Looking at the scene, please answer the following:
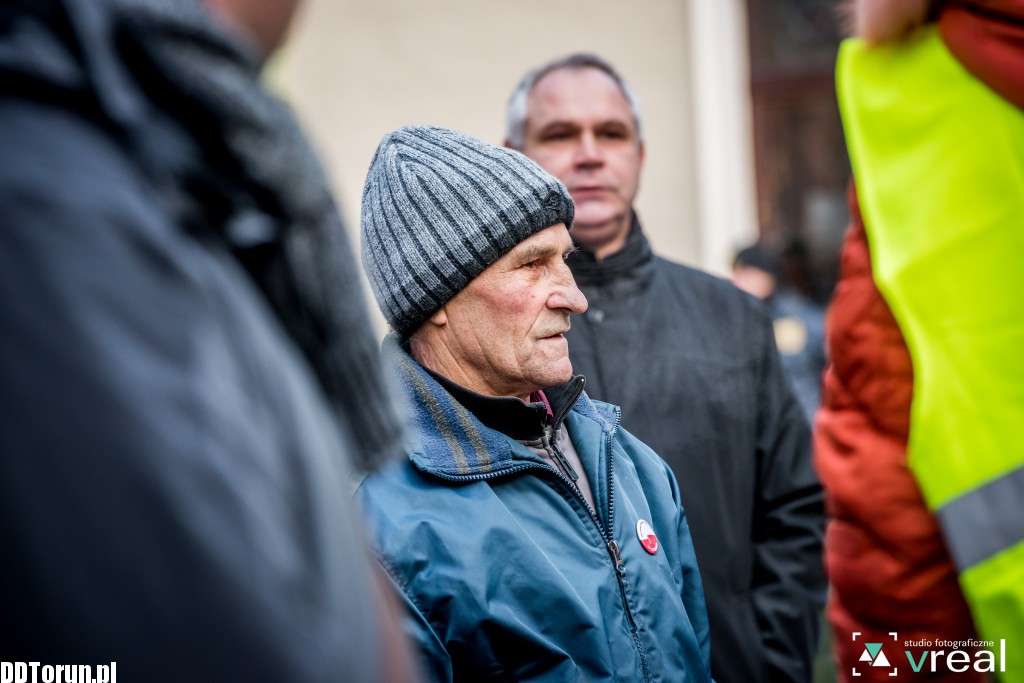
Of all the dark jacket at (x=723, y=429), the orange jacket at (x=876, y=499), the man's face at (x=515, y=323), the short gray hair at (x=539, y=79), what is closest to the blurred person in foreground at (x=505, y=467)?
the man's face at (x=515, y=323)

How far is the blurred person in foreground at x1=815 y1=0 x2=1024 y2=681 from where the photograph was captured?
48.4 inches

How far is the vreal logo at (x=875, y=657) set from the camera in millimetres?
1354

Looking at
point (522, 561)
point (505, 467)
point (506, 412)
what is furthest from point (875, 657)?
point (506, 412)

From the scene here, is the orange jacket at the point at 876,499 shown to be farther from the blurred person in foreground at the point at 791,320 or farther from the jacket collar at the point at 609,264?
the blurred person in foreground at the point at 791,320

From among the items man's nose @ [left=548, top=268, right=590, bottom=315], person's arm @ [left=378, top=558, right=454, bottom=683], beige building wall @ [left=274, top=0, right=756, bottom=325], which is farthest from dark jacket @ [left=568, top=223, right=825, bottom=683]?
beige building wall @ [left=274, top=0, right=756, bottom=325]

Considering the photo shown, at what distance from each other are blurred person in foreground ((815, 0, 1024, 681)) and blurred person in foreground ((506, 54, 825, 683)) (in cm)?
101

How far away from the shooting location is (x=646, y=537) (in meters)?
1.88

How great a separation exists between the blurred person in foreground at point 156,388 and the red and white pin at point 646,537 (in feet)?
3.89

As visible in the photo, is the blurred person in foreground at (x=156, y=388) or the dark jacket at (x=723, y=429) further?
the dark jacket at (x=723, y=429)

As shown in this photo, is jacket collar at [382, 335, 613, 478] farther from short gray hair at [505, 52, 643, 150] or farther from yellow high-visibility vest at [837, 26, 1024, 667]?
short gray hair at [505, 52, 643, 150]

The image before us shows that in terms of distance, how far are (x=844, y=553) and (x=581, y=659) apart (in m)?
0.48

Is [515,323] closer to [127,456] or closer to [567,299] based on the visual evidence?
[567,299]

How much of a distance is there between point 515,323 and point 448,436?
304mm

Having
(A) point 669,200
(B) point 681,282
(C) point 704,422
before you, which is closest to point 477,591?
(C) point 704,422
